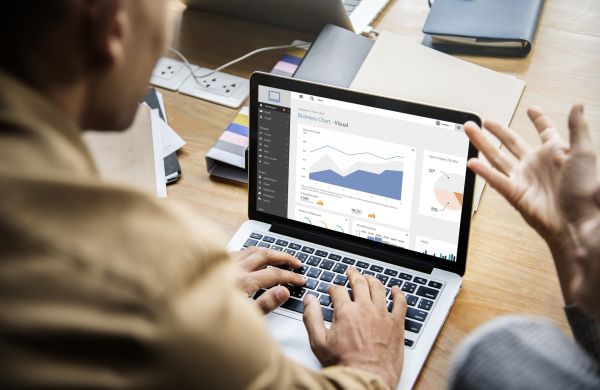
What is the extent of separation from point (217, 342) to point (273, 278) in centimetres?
46

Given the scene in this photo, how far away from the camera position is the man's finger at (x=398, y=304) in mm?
1006

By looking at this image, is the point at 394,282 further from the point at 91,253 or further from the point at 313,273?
the point at 91,253

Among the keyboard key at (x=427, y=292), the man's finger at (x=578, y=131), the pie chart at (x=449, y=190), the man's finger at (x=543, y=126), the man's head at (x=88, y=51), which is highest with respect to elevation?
the man's head at (x=88, y=51)

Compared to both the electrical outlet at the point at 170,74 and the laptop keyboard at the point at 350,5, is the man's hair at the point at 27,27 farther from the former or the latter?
the laptop keyboard at the point at 350,5

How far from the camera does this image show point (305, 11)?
150 cm

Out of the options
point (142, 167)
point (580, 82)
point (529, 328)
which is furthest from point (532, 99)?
point (529, 328)

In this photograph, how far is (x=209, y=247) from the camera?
634 mm

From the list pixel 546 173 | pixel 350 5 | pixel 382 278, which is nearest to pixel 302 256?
pixel 382 278

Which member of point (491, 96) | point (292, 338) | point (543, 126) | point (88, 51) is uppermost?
point (88, 51)

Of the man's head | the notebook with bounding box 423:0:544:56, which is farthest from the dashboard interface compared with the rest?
the notebook with bounding box 423:0:544:56

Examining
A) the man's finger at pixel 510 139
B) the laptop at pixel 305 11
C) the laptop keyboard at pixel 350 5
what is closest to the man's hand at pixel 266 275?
the man's finger at pixel 510 139

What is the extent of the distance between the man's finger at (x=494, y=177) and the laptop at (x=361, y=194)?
38mm

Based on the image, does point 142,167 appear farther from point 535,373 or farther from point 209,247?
point 535,373

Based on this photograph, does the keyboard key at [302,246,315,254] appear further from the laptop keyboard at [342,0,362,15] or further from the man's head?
the laptop keyboard at [342,0,362,15]
